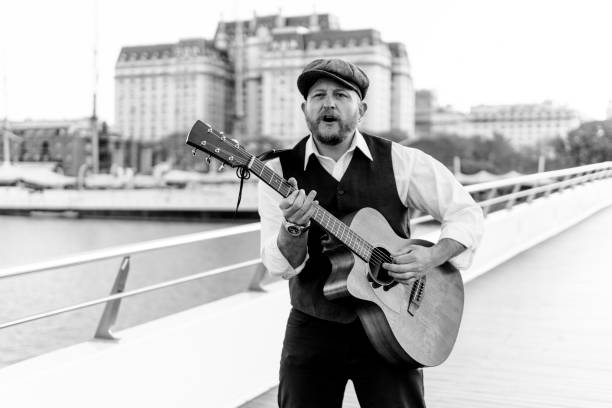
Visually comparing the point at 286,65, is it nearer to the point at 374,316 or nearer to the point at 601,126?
the point at 601,126

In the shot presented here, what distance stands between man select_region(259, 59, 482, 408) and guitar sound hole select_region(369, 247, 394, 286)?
44 millimetres

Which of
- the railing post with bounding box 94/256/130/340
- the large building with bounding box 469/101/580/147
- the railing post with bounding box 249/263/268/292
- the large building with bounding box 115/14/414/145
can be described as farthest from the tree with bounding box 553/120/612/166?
the large building with bounding box 469/101/580/147

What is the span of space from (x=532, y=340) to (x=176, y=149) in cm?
10015

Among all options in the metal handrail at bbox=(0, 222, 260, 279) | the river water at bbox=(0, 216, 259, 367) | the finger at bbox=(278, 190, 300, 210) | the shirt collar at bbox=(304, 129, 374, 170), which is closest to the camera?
the finger at bbox=(278, 190, 300, 210)

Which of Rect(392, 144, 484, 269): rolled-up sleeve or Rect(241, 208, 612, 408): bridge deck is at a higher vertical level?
Rect(392, 144, 484, 269): rolled-up sleeve

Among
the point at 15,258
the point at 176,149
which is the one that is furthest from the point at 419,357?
the point at 176,149

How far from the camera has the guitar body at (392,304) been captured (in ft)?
7.16

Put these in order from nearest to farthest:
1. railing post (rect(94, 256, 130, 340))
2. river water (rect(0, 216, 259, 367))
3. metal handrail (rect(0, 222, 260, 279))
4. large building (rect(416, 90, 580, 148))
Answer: metal handrail (rect(0, 222, 260, 279))
railing post (rect(94, 256, 130, 340))
river water (rect(0, 216, 259, 367))
large building (rect(416, 90, 580, 148))

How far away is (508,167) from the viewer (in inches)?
3693

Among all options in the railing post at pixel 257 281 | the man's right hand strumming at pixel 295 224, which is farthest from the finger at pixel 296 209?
the railing post at pixel 257 281

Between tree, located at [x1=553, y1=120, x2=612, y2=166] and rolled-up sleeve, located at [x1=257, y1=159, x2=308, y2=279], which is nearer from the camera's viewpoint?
rolled-up sleeve, located at [x1=257, y1=159, x2=308, y2=279]

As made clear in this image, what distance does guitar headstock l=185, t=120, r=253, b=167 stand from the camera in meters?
1.96

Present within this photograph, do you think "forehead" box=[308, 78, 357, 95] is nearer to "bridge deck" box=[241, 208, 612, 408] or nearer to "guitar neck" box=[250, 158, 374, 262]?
"guitar neck" box=[250, 158, 374, 262]

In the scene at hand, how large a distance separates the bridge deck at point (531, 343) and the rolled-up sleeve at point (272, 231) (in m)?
1.96
